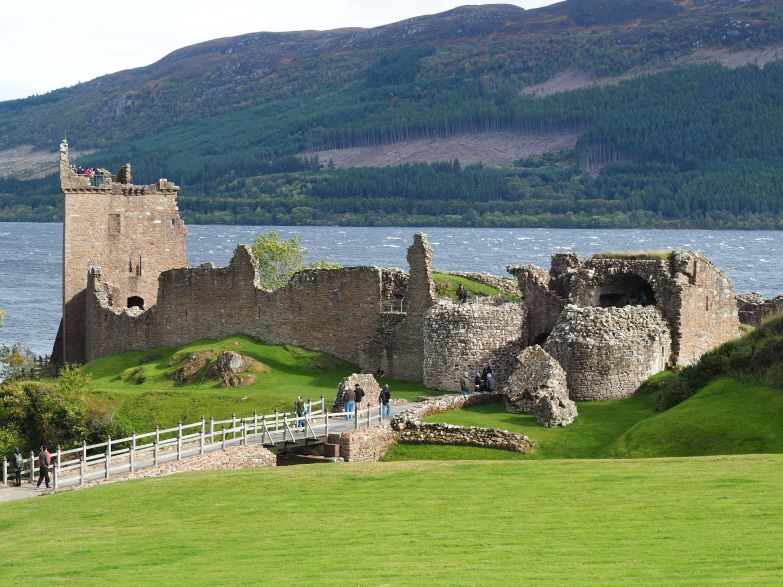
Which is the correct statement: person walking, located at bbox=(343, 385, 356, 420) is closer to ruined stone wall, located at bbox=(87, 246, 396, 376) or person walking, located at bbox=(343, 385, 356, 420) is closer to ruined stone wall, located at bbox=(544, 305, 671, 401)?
ruined stone wall, located at bbox=(544, 305, 671, 401)

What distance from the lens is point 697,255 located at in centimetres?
5300

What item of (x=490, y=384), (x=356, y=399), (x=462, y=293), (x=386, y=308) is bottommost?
(x=490, y=384)

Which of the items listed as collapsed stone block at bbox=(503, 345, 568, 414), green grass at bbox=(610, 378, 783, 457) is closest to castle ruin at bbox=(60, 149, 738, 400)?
collapsed stone block at bbox=(503, 345, 568, 414)

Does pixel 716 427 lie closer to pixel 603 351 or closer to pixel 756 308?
pixel 603 351

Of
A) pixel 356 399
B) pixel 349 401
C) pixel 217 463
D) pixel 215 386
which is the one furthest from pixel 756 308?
pixel 217 463

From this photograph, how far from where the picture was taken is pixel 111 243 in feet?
242

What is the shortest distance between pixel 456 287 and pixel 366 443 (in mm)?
18867

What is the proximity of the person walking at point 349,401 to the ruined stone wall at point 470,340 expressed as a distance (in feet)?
18.2

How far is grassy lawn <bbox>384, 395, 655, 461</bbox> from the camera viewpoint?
42062mm

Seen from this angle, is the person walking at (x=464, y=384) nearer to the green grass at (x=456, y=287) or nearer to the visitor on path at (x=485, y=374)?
the visitor on path at (x=485, y=374)

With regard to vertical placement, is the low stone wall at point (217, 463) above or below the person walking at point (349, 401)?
below

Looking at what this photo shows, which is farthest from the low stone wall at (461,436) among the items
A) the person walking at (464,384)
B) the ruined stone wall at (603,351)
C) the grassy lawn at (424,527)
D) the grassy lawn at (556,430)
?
the person walking at (464,384)

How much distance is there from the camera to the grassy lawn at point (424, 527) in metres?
23.4

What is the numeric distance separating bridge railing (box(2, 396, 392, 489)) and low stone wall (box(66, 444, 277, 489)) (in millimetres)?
397
